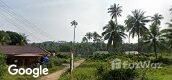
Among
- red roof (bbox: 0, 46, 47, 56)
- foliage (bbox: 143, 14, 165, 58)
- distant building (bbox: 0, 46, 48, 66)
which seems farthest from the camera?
foliage (bbox: 143, 14, 165, 58)

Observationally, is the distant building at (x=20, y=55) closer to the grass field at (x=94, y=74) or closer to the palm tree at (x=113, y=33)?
the grass field at (x=94, y=74)

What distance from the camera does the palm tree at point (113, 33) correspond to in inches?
3108

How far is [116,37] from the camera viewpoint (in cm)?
7900

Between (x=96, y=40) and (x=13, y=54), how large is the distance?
99868 mm

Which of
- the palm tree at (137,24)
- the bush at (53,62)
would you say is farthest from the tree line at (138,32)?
the bush at (53,62)

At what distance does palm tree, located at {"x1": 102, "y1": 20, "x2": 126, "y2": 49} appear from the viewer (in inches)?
3108

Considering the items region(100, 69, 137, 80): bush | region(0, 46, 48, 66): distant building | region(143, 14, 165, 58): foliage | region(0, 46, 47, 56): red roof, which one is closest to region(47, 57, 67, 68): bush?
region(0, 46, 48, 66): distant building

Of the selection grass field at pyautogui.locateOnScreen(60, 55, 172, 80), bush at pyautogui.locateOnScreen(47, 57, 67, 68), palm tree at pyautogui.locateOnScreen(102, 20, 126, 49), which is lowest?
grass field at pyautogui.locateOnScreen(60, 55, 172, 80)

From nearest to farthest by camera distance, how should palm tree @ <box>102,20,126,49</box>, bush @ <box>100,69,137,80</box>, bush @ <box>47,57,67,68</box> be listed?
bush @ <box>100,69,137,80</box>
bush @ <box>47,57,67,68</box>
palm tree @ <box>102,20,126,49</box>

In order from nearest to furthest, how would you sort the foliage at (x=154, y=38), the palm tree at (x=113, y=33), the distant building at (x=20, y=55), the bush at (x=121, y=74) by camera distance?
the bush at (x=121, y=74) → the distant building at (x=20, y=55) → the foliage at (x=154, y=38) → the palm tree at (x=113, y=33)

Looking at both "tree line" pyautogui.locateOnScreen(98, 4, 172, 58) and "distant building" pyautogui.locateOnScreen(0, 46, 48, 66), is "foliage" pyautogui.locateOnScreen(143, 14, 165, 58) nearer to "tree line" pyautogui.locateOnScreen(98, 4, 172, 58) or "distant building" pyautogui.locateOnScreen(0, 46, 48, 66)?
"tree line" pyautogui.locateOnScreen(98, 4, 172, 58)

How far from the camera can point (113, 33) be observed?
259 ft

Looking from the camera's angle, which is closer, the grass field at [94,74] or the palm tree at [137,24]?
the grass field at [94,74]

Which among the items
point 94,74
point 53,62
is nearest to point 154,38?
point 53,62
